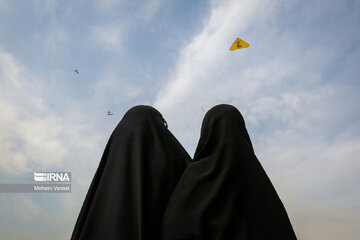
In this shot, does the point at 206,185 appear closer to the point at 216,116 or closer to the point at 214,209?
the point at 214,209

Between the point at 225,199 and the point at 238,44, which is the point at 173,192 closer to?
the point at 225,199

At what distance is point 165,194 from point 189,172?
293 millimetres

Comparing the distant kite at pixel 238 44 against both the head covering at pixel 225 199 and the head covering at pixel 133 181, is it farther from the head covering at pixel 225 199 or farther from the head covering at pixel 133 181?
the head covering at pixel 133 181

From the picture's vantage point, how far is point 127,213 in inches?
83.0

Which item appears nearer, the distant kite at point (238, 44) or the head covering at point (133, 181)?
the head covering at point (133, 181)

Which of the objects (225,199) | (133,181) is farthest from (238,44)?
(133,181)

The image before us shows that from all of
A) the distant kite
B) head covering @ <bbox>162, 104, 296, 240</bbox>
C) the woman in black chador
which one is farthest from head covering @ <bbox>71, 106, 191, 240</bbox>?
the distant kite

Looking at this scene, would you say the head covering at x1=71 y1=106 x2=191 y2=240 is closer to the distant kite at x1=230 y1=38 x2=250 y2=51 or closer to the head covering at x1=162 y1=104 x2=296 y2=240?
the head covering at x1=162 y1=104 x2=296 y2=240

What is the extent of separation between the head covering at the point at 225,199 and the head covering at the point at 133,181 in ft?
0.40

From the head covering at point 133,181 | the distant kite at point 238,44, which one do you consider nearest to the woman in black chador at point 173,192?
the head covering at point 133,181

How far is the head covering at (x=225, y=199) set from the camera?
2.16 meters

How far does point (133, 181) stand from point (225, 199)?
778 mm

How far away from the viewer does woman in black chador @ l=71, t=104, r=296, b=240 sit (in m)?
2.12

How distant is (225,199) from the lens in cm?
232
